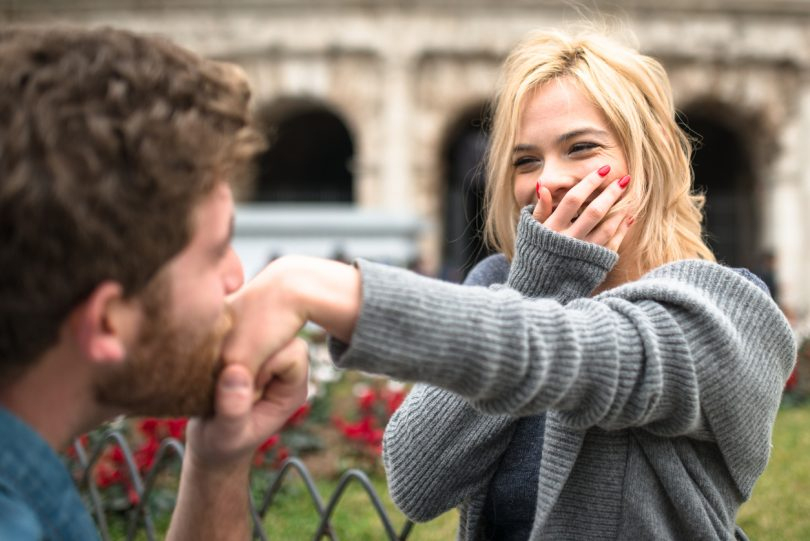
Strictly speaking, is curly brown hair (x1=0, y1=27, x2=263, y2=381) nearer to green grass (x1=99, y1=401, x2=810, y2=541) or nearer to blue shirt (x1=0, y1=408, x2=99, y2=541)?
blue shirt (x1=0, y1=408, x2=99, y2=541)

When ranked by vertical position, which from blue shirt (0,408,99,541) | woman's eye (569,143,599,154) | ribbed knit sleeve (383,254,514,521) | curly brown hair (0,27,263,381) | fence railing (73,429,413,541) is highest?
curly brown hair (0,27,263,381)

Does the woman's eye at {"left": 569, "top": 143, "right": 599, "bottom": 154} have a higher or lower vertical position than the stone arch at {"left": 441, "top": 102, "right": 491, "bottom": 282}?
higher

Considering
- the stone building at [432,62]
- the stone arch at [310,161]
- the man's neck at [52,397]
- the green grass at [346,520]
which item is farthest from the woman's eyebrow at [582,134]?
the stone arch at [310,161]

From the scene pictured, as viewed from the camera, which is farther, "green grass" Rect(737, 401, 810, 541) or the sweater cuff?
"green grass" Rect(737, 401, 810, 541)

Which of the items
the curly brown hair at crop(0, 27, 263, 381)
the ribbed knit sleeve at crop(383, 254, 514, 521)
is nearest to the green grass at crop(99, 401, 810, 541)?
the ribbed knit sleeve at crop(383, 254, 514, 521)

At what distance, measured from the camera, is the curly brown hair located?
107cm

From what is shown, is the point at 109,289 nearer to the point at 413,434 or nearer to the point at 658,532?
the point at 413,434

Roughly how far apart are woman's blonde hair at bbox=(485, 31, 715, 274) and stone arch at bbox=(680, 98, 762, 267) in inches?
505

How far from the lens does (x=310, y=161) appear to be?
2097 centimetres

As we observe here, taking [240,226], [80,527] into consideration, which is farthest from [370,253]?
[80,527]

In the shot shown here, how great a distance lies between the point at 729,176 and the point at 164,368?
2074 centimetres

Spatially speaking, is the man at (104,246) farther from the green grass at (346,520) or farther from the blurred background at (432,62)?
the blurred background at (432,62)

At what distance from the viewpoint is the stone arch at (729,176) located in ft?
52.7

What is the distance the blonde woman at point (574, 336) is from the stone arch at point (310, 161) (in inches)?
619
